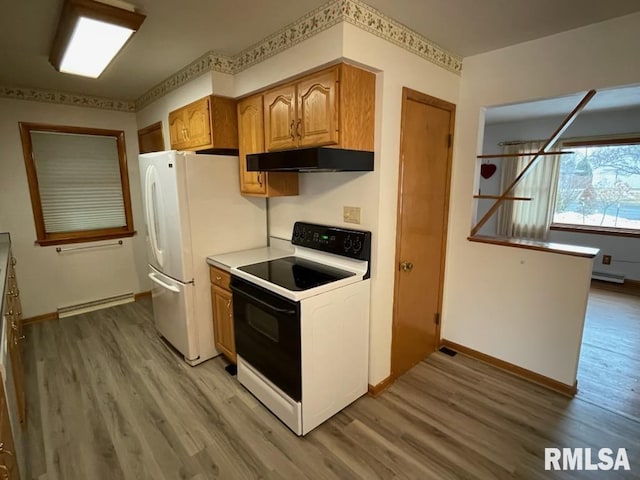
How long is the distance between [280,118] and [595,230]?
5021mm

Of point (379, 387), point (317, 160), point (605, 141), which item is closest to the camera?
point (317, 160)

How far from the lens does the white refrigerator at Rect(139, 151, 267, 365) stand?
2.43 metres

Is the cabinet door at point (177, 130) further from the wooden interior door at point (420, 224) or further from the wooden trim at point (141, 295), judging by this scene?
the wooden trim at point (141, 295)

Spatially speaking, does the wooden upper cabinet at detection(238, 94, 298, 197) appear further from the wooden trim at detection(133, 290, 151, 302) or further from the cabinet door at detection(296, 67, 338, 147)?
the wooden trim at detection(133, 290, 151, 302)

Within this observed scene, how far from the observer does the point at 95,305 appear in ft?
12.5

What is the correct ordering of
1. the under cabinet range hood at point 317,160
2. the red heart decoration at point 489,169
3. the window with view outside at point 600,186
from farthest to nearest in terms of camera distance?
1. the red heart decoration at point 489,169
2. the window with view outside at point 600,186
3. the under cabinet range hood at point 317,160

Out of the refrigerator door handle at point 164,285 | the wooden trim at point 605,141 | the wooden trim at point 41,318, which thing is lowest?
the wooden trim at point 41,318

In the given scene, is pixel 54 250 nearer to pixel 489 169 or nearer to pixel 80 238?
pixel 80 238

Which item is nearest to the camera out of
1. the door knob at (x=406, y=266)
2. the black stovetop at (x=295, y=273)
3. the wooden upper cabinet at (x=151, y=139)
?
the black stovetop at (x=295, y=273)

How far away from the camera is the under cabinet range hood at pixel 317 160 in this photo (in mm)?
1648

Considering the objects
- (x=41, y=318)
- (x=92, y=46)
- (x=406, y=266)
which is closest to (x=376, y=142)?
(x=406, y=266)

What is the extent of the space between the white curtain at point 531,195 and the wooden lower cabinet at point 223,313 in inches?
184

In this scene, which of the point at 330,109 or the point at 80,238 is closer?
the point at 330,109

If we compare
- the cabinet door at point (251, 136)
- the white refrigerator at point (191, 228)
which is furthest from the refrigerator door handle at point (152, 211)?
the cabinet door at point (251, 136)
